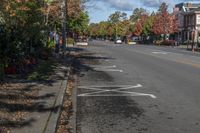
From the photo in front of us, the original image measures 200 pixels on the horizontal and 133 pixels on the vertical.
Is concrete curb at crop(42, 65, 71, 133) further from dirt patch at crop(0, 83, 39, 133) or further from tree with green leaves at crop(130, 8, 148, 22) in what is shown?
tree with green leaves at crop(130, 8, 148, 22)

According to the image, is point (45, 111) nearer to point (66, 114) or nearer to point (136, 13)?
point (66, 114)

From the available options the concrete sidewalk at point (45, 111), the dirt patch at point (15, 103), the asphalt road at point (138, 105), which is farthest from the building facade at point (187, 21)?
the dirt patch at point (15, 103)

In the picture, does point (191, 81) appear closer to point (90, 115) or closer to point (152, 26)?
point (90, 115)

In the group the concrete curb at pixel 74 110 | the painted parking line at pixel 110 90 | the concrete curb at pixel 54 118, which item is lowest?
the painted parking line at pixel 110 90

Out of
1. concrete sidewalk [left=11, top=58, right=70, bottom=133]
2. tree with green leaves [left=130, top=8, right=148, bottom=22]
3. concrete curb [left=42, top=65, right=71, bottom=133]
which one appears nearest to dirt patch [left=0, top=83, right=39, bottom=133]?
concrete sidewalk [left=11, top=58, right=70, bottom=133]

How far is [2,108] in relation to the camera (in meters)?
10.5

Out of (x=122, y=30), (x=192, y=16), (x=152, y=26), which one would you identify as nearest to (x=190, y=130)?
(x=192, y=16)

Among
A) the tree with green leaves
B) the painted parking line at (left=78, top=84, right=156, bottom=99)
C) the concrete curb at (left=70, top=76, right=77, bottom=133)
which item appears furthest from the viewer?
the tree with green leaves

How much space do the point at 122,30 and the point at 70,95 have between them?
Answer: 15213 cm

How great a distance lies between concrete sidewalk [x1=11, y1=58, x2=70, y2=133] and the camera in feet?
29.1

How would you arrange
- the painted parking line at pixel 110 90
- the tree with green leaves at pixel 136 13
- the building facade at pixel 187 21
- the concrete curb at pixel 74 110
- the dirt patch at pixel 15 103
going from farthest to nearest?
the tree with green leaves at pixel 136 13, the building facade at pixel 187 21, the painted parking line at pixel 110 90, the concrete curb at pixel 74 110, the dirt patch at pixel 15 103

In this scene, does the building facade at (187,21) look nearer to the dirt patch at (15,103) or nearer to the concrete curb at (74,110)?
the concrete curb at (74,110)

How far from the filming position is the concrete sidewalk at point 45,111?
887cm

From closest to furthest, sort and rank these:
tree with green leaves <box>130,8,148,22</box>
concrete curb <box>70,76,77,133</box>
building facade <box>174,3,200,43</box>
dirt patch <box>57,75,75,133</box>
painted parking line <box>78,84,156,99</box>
A: dirt patch <box>57,75,75,133</box> → concrete curb <box>70,76,77,133</box> → painted parking line <box>78,84,156,99</box> → building facade <box>174,3,200,43</box> → tree with green leaves <box>130,8,148,22</box>
